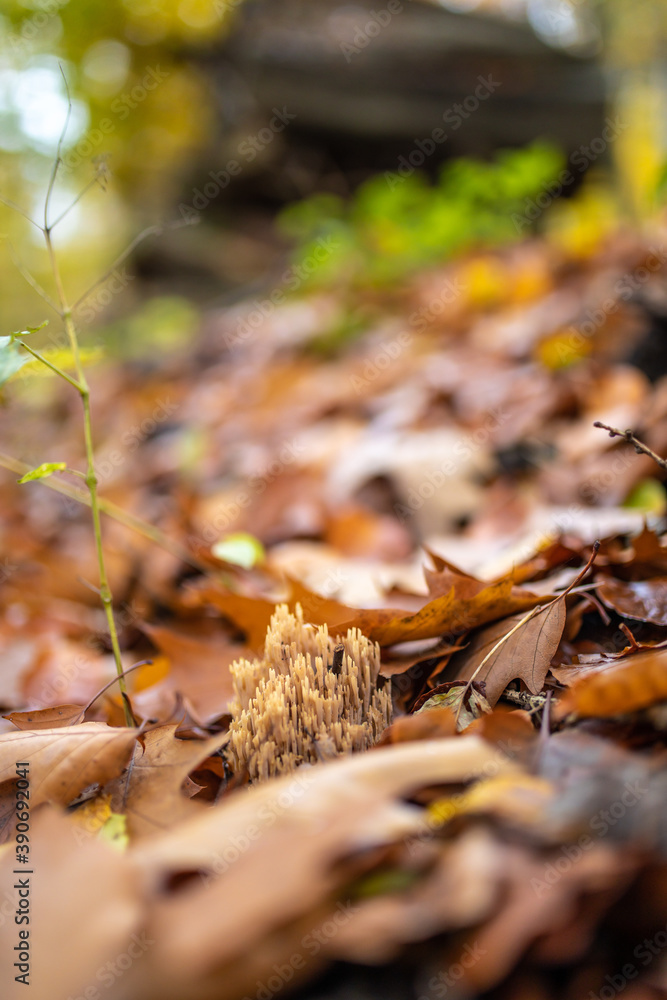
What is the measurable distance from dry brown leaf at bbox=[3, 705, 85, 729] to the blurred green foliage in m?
4.25

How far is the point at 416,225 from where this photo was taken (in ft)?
19.3

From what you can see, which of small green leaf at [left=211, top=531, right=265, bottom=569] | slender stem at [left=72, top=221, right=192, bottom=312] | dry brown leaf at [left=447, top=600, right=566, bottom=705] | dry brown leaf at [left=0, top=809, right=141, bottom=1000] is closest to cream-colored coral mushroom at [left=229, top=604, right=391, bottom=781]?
dry brown leaf at [left=447, top=600, right=566, bottom=705]

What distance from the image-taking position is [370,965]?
28.2 inches

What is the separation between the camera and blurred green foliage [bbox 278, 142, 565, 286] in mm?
5254

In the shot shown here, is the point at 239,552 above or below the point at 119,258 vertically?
A: below

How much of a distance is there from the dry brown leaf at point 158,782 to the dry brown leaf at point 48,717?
18cm

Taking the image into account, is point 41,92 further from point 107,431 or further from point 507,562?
point 507,562

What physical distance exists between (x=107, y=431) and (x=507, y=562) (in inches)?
172

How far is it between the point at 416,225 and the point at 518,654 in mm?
5432

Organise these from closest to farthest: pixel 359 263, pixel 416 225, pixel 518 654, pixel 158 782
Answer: pixel 158 782
pixel 518 654
pixel 359 263
pixel 416 225

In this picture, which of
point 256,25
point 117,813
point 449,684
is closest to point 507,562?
point 449,684

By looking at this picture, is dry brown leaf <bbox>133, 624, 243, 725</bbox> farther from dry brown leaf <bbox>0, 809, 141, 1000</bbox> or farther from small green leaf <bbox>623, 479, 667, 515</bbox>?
small green leaf <bbox>623, 479, 667, 515</bbox>

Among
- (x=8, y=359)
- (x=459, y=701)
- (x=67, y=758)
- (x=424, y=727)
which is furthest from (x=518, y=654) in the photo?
(x=8, y=359)

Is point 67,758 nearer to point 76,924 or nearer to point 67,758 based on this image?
point 67,758
